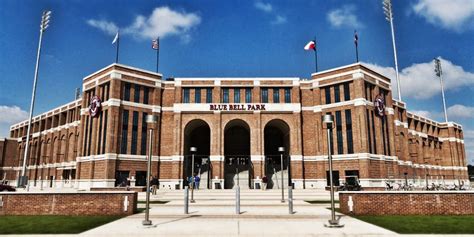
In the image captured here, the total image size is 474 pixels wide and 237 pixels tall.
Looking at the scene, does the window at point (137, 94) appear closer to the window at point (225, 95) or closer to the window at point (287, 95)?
the window at point (225, 95)

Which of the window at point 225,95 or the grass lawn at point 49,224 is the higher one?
the window at point 225,95

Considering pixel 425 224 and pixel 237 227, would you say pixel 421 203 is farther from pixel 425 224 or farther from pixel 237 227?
pixel 237 227

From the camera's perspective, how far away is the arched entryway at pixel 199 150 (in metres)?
46.4

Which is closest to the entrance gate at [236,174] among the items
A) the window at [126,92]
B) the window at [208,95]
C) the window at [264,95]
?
the window at [208,95]

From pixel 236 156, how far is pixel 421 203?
37.6 meters

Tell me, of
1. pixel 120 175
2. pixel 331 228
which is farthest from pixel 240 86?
pixel 331 228

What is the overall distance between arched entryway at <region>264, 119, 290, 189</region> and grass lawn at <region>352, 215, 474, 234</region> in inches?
1164

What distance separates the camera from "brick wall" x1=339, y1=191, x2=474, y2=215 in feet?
49.2

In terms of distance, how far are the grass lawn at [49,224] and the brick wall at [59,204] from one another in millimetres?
924

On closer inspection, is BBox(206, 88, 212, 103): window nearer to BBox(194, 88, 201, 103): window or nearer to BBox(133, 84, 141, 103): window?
BBox(194, 88, 201, 103): window

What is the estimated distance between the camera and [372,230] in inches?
435

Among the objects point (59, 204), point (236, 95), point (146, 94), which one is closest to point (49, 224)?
point (59, 204)

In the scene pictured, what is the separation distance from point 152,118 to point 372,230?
9.57 m

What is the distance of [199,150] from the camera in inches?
2179
